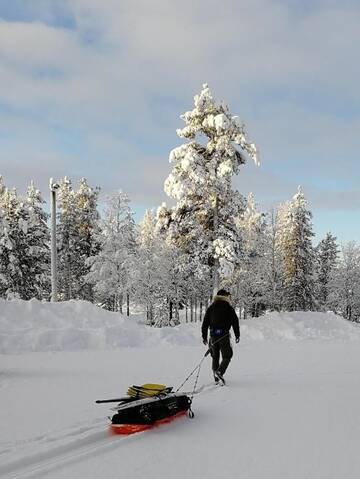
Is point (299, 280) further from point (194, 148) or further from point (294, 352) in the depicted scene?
point (294, 352)

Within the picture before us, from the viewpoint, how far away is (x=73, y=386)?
337 inches

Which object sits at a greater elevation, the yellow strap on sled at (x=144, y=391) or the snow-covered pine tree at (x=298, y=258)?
the snow-covered pine tree at (x=298, y=258)

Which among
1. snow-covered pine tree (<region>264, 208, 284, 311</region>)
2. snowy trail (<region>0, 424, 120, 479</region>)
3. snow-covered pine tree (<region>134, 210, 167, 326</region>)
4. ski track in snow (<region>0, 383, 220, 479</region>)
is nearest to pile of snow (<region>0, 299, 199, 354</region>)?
ski track in snow (<region>0, 383, 220, 479</region>)

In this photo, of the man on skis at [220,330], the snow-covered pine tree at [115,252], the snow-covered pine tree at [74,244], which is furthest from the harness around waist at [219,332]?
the snow-covered pine tree at [74,244]

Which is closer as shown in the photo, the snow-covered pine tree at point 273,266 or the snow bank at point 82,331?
the snow bank at point 82,331

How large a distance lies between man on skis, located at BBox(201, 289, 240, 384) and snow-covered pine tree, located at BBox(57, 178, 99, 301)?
32338mm

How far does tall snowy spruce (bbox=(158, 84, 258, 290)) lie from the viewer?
23.2 meters

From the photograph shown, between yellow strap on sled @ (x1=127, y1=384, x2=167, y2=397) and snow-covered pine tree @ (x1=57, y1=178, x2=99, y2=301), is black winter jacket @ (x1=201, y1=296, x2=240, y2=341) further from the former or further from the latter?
snow-covered pine tree @ (x1=57, y1=178, x2=99, y2=301)

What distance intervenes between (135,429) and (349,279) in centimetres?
5383

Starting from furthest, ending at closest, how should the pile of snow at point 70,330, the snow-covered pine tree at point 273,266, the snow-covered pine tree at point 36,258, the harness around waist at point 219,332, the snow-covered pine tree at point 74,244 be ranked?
the snow-covered pine tree at point 273,266 < the snow-covered pine tree at point 74,244 < the snow-covered pine tree at point 36,258 < the pile of snow at point 70,330 < the harness around waist at point 219,332

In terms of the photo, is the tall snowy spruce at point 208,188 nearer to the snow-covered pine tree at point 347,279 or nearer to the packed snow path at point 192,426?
the packed snow path at point 192,426

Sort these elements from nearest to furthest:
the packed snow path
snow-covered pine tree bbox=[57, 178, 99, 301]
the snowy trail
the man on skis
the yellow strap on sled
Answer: the snowy trail
the packed snow path
the yellow strap on sled
the man on skis
snow-covered pine tree bbox=[57, 178, 99, 301]

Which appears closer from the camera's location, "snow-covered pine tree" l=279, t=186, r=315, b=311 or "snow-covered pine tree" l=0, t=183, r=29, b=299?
"snow-covered pine tree" l=0, t=183, r=29, b=299

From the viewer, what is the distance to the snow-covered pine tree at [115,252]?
3800cm
